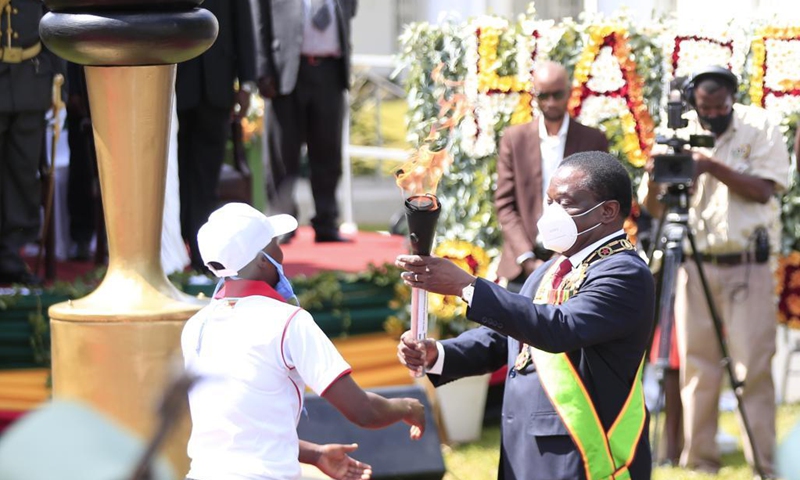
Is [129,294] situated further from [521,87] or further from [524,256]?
[521,87]

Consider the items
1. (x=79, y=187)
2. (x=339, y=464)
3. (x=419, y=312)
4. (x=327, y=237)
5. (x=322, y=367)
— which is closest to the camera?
(x=322, y=367)

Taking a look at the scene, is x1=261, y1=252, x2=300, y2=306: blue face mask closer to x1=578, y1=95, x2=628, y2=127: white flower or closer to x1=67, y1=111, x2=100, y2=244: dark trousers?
x1=578, y1=95, x2=628, y2=127: white flower

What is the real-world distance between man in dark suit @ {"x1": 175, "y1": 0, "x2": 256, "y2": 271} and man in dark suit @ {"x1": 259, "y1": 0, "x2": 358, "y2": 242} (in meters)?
0.68

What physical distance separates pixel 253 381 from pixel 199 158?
3835 mm

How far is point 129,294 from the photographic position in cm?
492

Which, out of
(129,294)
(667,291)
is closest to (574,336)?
(129,294)

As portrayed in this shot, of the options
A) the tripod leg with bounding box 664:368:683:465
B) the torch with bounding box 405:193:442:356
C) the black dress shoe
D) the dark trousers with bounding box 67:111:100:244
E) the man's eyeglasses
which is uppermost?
the torch with bounding box 405:193:442:356

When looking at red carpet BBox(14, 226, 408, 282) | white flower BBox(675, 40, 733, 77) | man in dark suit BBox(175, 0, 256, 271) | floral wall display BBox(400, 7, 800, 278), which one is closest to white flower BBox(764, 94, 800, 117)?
floral wall display BBox(400, 7, 800, 278)

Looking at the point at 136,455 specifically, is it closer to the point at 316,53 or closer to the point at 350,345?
the point at 350,345

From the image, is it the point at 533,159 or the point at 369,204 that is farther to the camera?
the point at 369,204

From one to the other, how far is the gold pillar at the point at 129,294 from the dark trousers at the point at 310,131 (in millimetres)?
3240

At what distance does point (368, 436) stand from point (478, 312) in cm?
267

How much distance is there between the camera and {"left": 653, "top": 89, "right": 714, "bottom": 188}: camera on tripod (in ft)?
19.8

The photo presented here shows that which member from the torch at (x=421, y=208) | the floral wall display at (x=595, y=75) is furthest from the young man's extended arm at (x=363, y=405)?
the floral wall display at (x=595, y=75)
